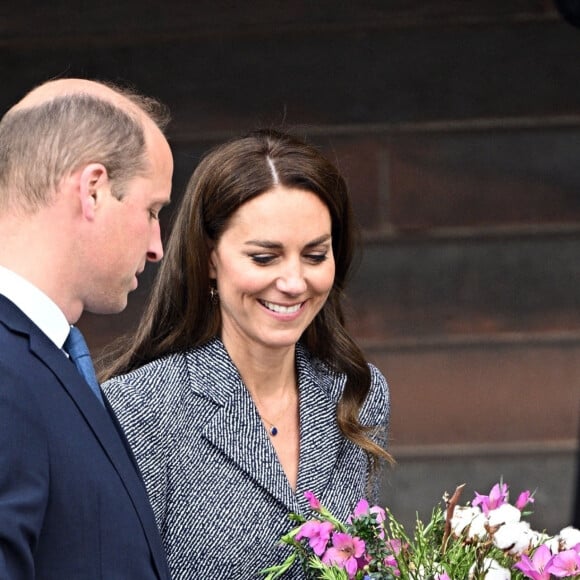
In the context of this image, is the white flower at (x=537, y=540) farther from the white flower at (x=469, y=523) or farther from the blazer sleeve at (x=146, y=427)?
the blazer sleeve at (x=146, y=427)

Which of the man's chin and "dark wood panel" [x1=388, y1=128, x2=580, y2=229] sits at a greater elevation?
the man's chin

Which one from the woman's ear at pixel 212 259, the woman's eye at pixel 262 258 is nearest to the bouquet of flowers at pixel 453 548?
the woman's eye at pixel 262 258

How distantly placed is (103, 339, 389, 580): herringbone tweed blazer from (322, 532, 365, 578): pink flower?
1.11 feet

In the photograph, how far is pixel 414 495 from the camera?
486 centimetres

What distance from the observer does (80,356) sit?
1.88 m

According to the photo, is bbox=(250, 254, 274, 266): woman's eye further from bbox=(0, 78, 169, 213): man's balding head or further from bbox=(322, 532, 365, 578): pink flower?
bbox=(0, 78, 169, 213): man's balding head

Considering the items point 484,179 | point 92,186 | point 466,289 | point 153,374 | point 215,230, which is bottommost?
point 466,289

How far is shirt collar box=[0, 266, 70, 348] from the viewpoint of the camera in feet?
5.62

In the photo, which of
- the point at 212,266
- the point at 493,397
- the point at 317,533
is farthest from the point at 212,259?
the point at 493,397

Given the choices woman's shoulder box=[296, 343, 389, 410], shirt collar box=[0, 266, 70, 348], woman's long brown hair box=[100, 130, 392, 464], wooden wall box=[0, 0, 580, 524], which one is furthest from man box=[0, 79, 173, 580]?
wooden wall box=[0, 0, 580, 524]

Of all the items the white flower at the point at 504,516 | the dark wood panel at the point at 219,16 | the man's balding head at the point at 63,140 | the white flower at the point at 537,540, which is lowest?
the white flower at the point at 537,540

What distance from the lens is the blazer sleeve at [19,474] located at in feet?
5.11

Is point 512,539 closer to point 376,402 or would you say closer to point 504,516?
point 504,516

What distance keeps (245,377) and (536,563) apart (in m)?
0.87
